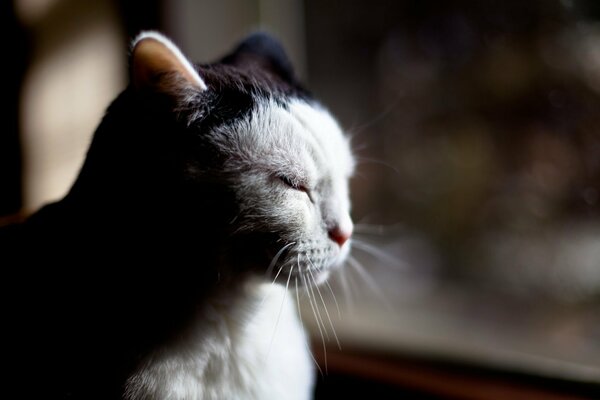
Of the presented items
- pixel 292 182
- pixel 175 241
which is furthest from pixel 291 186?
pixel 175 241

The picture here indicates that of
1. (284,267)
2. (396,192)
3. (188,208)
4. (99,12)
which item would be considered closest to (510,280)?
(396,192)

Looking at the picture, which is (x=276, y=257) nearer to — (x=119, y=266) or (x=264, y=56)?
(x=119, y=266)

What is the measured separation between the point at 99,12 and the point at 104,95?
0.20 meters

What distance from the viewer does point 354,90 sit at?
3.88ft

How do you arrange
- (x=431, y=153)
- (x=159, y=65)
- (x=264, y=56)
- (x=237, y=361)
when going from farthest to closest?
1. (x=431, y=153)
2. (x=264, y=56)
3. (x=237, y=361)
4. (x=159, y=65)

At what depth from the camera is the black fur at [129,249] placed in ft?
1.77

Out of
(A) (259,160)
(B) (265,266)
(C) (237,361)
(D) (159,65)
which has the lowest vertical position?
(C) (237,361)

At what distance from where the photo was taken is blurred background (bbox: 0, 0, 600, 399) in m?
0.90

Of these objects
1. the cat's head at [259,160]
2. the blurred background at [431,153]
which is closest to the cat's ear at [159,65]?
the cat's head at [259,160]

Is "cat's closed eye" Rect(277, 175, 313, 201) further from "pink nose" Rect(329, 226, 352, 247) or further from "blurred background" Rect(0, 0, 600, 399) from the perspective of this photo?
"blurred background" Rect(0, 0, 600, 399)

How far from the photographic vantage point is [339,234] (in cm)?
60

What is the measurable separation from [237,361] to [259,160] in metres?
0.24

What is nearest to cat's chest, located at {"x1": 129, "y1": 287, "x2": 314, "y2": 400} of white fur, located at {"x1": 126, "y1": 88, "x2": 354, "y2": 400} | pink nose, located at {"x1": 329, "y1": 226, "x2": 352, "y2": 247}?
white fur, located at {"x1": 126, "y1": 88, "x2": 354, "y2": 400}

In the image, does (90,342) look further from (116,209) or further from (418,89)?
(418,89)
